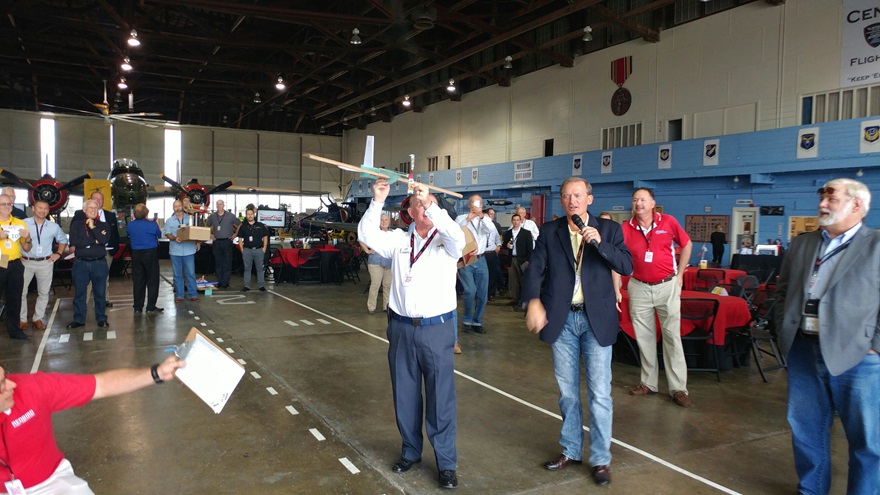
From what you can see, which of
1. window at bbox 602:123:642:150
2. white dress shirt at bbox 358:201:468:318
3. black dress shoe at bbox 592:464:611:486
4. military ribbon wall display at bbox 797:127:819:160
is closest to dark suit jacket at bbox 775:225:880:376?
black dress shoe at bbox 592:464:611:486

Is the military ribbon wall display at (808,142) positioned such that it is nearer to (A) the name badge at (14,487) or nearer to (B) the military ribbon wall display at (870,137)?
(B) the military ribbon wall display at (870,137)

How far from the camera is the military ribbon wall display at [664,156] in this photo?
16875 millimetres

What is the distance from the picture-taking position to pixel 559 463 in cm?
346

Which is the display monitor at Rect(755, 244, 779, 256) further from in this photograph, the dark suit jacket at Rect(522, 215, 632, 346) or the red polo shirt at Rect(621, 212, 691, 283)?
the dark suit jacket at Rect(522, 215, 632, 346)

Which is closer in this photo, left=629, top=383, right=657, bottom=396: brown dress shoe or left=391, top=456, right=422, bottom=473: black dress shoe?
left=391, top=456, right=422, bottom=473: black dress shoe

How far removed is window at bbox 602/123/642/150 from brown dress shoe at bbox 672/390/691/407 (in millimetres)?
15776

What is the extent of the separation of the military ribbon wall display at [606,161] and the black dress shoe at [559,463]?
16782mm

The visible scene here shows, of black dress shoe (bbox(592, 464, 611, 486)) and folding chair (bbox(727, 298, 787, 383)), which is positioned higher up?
folding chair (bbox(727, 298, 787, 383))

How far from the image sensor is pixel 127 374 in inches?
83.0

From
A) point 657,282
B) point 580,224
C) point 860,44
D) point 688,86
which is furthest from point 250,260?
point 860,44

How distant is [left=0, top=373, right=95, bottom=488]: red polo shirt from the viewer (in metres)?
1.79

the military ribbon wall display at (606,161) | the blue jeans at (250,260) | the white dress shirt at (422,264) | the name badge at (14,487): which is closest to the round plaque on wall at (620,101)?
the military ribbon wall display at (606,161)

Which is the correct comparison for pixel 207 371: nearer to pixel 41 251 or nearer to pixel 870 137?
pixel 41 251

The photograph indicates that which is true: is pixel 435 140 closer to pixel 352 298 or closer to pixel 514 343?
pixel 352 298
